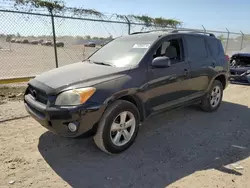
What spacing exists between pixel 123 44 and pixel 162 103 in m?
1.36

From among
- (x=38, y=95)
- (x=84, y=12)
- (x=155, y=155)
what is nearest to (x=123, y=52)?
(x=38, y=95)

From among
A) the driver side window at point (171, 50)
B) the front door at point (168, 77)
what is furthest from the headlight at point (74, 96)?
the driver side window at point (171, 50)

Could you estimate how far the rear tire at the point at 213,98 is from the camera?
17.4 feet

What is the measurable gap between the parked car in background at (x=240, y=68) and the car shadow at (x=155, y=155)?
3570 millimetres

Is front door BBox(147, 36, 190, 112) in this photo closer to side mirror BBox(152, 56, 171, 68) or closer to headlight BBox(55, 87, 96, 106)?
side mirror BBox(152, 56, 171, 68)

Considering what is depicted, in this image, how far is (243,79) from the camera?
25.9 ft

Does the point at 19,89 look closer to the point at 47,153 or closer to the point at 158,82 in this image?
the point at 47,153

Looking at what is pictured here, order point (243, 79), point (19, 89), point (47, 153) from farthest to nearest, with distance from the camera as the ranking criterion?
point (243, 79)
point (19, 89)
point (47, 153)

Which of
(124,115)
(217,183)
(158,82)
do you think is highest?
(158,82)

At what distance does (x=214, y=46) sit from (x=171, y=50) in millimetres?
1664

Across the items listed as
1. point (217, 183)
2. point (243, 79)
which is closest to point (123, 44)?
point (217, 183)

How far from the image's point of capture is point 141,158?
3367mm

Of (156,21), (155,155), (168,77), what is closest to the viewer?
(155,155)

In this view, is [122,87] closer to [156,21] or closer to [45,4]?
[45,4]
